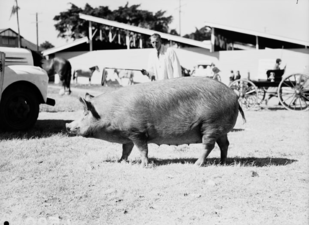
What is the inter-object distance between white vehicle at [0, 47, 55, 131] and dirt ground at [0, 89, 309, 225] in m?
0.88

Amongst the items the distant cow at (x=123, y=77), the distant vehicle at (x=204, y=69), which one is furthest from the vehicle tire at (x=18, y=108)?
the distant cow at (x=123, y=77)

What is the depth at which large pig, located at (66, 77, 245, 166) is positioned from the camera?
5.32 meters

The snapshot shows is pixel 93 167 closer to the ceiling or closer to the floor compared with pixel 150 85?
closer to the floor

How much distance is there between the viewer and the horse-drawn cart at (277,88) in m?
12.5

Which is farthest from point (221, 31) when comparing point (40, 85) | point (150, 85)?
point (150, 85)

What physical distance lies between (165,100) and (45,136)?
336 centimetres

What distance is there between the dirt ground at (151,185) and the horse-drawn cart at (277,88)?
5.61 metres

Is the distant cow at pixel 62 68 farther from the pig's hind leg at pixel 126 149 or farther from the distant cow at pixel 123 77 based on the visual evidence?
the pig's hind leg at pixel 126 149

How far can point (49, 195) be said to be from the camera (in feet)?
14.2

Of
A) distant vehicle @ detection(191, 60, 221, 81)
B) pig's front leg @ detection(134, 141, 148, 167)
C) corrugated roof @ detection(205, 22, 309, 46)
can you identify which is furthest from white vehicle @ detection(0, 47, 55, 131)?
corrugated roof @ detection(205, 22, 309, 46)

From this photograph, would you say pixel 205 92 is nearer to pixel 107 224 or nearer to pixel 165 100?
pixel 165 100

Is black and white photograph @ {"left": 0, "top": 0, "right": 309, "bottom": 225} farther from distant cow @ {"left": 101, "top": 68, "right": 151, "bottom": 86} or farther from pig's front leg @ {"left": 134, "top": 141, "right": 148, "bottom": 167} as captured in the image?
distant cow @ {"left": 101, "top": 68, "right": 151, "bottom": 86}

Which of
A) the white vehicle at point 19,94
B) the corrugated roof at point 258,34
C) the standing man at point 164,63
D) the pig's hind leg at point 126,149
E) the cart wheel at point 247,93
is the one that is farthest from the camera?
the corrugated roof at point 258,34

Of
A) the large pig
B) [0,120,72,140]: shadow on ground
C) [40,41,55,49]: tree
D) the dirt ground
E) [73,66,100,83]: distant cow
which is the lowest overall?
the dirt ground
